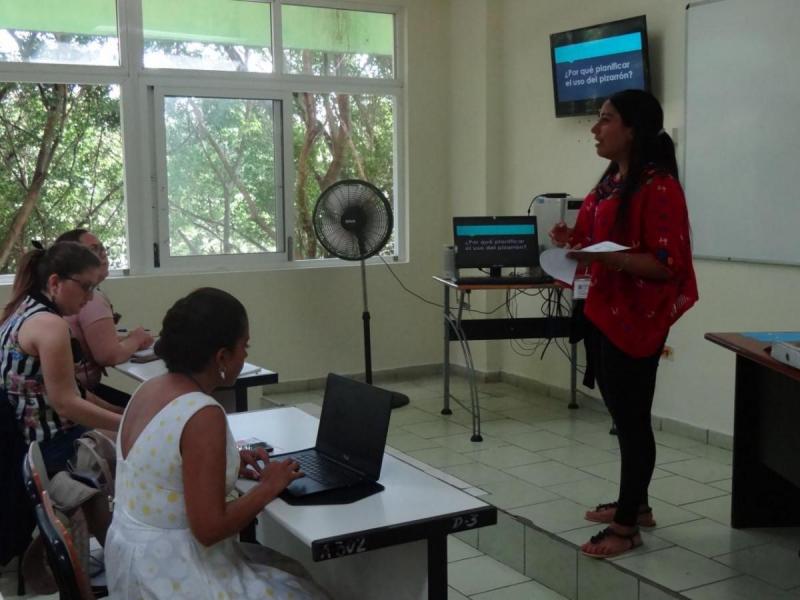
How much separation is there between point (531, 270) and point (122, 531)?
11.4 ft

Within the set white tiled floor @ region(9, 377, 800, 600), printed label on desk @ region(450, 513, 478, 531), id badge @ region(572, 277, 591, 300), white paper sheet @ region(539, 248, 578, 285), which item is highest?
white paper sheet @ region(539, 248, 578, 285)

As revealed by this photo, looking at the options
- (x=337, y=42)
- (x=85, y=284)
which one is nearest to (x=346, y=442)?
(x=85, y=284)

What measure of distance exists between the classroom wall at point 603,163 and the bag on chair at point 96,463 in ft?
9.83

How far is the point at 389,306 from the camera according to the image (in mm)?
6250

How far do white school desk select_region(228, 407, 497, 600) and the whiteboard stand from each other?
2579 mm

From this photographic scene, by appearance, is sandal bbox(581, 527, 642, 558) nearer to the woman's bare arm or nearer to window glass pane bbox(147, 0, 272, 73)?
the woman's bare arm

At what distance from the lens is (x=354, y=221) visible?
544cm

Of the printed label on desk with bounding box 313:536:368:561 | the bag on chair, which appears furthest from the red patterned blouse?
the bag on chair

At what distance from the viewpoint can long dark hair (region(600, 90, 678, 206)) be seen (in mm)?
2764

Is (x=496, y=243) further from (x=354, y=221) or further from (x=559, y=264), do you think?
(x=559, y=264)

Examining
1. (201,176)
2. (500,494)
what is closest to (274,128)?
(201,176)

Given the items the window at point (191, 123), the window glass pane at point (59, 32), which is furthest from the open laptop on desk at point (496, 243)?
the window glass pane at point (59, 32)

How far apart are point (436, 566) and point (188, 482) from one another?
21.9 inches

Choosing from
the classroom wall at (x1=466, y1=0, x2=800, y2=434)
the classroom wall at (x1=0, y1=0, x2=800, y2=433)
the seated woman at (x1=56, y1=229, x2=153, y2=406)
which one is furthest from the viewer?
the classroom wall at (x1=0, y1=0, x2=800, y2=433)
